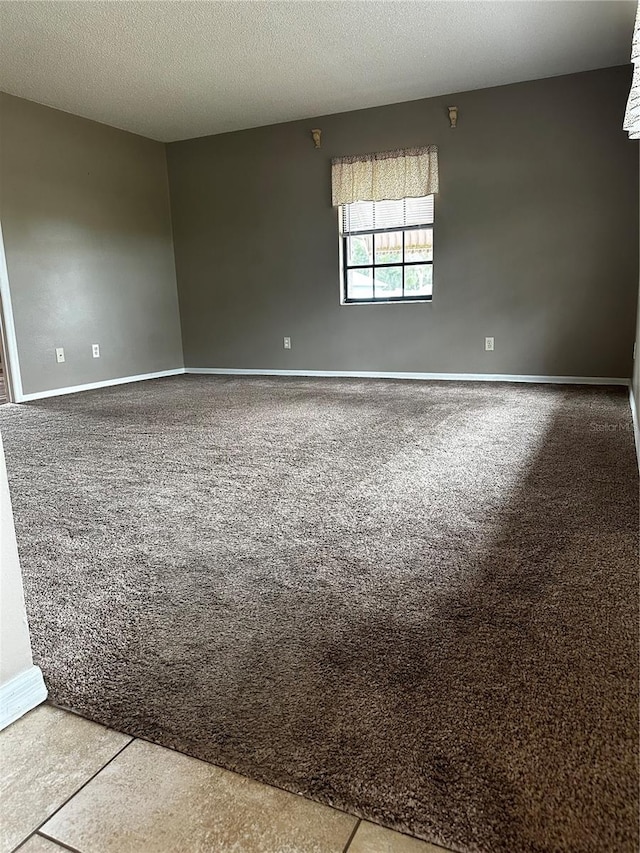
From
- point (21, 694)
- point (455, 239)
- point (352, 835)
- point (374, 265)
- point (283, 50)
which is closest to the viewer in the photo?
point (352, 835)

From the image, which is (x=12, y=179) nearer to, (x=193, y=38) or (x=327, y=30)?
(x=193, y=38)

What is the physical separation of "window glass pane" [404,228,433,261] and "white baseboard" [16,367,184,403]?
2708 mm

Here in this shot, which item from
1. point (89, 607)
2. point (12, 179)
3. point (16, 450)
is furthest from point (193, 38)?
point (89, 607)

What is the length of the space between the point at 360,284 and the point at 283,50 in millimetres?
2048

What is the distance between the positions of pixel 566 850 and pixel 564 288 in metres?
4.53

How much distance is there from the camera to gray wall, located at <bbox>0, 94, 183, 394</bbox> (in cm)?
454

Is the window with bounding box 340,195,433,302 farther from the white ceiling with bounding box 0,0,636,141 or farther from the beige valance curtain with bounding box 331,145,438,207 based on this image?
the white ceiling with bounding box 0,0,636,141

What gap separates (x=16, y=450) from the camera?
9.89 ft

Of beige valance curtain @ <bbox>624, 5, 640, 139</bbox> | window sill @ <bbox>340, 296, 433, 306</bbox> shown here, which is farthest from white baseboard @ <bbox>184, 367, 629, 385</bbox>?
beige valance curtain @ <bbox>624, 5, 640, 139</bbox>

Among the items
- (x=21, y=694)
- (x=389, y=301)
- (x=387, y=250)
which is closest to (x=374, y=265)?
(x=387, y=250)

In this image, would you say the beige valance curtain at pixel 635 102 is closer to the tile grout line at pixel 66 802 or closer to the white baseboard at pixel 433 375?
the tile grout line at pixel 66 802

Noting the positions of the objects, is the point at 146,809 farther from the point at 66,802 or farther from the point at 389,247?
the point at 389,247

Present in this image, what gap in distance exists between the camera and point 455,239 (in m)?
4.88

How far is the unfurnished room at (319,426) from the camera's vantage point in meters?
0.89
